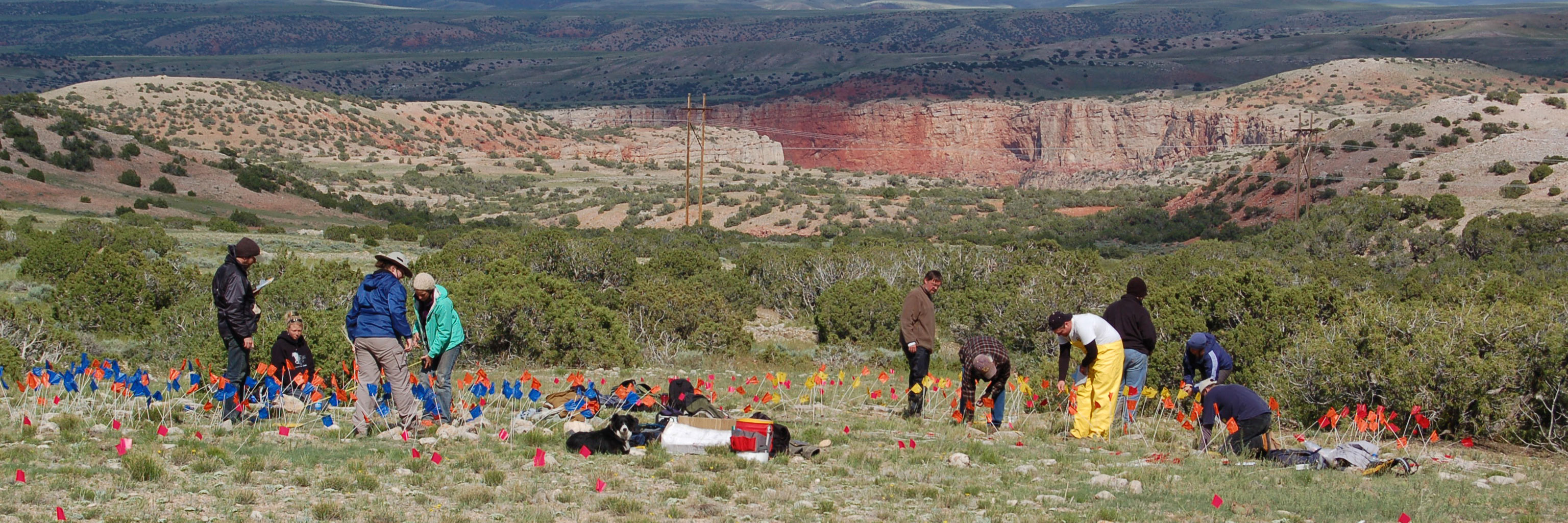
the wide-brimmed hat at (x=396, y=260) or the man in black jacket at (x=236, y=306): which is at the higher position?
the wide-brimmed hat at (x=396, y=260)

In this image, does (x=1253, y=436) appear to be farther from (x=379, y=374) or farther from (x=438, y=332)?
(x=379, y=374)

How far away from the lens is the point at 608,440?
27.8ft

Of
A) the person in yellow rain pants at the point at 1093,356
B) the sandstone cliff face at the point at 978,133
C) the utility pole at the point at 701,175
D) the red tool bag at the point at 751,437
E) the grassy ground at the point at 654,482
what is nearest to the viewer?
the grassy ground at the point at 654,482

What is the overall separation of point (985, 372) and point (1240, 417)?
1.96m

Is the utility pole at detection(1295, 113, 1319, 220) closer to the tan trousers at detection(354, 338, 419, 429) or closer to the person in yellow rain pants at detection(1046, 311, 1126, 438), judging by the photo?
the person in yellow rain pants at detection(1046, 311, 1126, 438)

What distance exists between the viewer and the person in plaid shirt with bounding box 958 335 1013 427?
995 cm

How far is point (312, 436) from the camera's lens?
864 cm

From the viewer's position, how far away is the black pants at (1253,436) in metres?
9.02

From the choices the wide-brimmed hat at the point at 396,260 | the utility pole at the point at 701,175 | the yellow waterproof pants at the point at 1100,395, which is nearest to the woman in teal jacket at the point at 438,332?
the wide-brimmed hat at the point at 396,260

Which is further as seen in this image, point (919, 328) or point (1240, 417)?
point (919, 328)

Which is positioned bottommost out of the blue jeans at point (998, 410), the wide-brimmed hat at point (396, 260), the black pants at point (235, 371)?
the blue jeans at point (998, 410)

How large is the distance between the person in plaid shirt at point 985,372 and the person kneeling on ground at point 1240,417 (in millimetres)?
1610

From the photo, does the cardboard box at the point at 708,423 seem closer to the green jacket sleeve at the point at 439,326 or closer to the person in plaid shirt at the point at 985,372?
the green jacket sleeve at the point at 439,326

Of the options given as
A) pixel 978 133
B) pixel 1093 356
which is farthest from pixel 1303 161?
pixel 978 133
